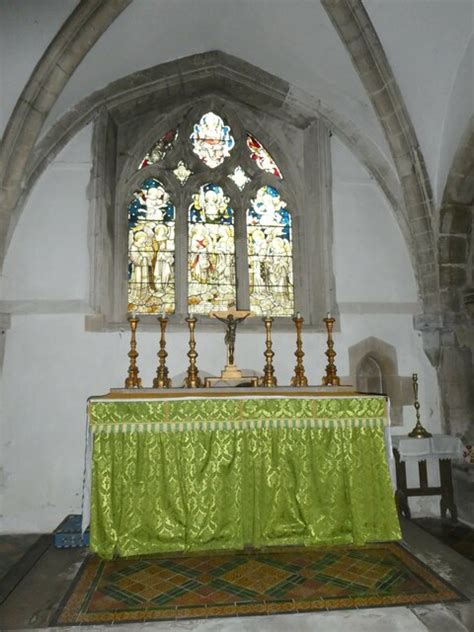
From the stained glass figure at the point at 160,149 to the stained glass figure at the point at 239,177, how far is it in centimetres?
94

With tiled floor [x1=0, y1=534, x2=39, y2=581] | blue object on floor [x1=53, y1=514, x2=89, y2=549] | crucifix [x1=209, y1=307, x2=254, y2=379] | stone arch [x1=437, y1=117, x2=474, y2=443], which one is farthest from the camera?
stone arch [x1=437, y1=117, x2=474, y2=443]

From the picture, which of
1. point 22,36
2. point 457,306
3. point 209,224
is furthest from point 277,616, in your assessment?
point 22,36

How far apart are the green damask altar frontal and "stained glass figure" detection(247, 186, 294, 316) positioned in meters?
2.50

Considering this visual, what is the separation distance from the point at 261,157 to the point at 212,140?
0.73 metres

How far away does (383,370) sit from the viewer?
6.18 metres

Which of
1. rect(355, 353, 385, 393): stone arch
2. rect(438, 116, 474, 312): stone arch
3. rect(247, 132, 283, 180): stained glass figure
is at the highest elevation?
rect(247, 132, 283, 180): stained glass figure

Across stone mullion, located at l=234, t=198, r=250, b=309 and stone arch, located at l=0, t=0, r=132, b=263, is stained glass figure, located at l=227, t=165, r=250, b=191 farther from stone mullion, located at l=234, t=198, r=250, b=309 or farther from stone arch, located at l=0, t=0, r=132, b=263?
stone arch, located at l=0, t=0, r=132, b=263

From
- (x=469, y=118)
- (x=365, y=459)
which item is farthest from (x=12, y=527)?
(x=469, y=118)

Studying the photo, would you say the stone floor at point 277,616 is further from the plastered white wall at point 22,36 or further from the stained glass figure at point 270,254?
the plastered white wall at point 22,36

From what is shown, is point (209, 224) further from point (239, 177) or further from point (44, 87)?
point (44, 87)

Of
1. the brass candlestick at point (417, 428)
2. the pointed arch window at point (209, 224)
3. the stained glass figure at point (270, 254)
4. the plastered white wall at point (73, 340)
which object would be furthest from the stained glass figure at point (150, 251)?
the brass candlestick at point (417, 428)

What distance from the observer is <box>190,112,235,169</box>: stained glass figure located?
7.04 metres

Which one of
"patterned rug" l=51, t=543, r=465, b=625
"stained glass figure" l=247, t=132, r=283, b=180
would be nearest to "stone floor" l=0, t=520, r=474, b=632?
"patterned rug" l=51, t=543, r=465, b=625

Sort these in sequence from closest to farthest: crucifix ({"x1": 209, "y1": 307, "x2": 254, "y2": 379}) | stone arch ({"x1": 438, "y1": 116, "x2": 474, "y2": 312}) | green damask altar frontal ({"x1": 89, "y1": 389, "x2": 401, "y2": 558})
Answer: green damask altar frontal ({"x1": 89, "y1": 389, "x2": 401, "y2": 558}) → crucifix ({"x1": 209, "y1": 307, "x2": 254, "y2": 379}) → stone arch ({"x1": 438, "y1": 116, "x2": 474, "y2": 312})
